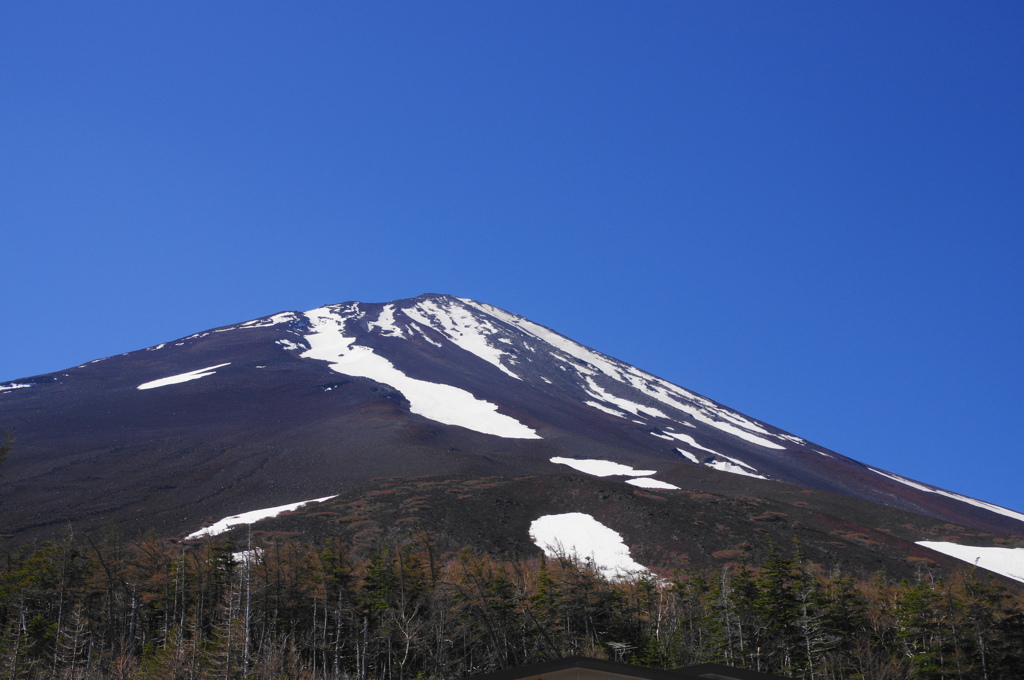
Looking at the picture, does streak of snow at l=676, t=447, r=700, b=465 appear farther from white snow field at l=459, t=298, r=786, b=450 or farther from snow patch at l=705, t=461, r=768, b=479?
white snow field at l=459, t=298, r=786, b=450

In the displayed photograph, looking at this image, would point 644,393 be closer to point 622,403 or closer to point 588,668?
point 622,403

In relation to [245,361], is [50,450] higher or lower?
lower

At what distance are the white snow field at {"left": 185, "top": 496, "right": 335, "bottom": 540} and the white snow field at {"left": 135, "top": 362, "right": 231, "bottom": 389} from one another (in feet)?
172

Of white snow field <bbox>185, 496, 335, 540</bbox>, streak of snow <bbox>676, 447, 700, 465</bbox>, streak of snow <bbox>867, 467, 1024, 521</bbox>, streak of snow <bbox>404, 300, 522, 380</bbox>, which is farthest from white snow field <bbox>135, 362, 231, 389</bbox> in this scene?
streak of snow <bbox>867, 467, 1024, 521</bbox>

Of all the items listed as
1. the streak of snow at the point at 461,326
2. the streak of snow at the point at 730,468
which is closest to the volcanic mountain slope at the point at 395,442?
the streak of snow at the point at 730,468

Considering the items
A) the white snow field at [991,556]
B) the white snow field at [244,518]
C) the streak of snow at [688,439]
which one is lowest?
the white snow field at [991,556]

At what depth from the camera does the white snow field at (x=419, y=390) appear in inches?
3986

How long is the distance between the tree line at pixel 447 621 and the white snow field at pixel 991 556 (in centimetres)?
3221

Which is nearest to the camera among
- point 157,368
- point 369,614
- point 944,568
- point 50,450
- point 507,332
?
point 369,614

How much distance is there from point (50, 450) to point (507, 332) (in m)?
107

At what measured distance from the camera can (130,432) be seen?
8662 centimetres

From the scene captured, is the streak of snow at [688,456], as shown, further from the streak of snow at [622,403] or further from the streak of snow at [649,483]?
the streak of snow at [649,483]

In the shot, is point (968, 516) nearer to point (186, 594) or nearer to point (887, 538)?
point (887, 538)

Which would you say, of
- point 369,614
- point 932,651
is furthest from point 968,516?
point 369,614
